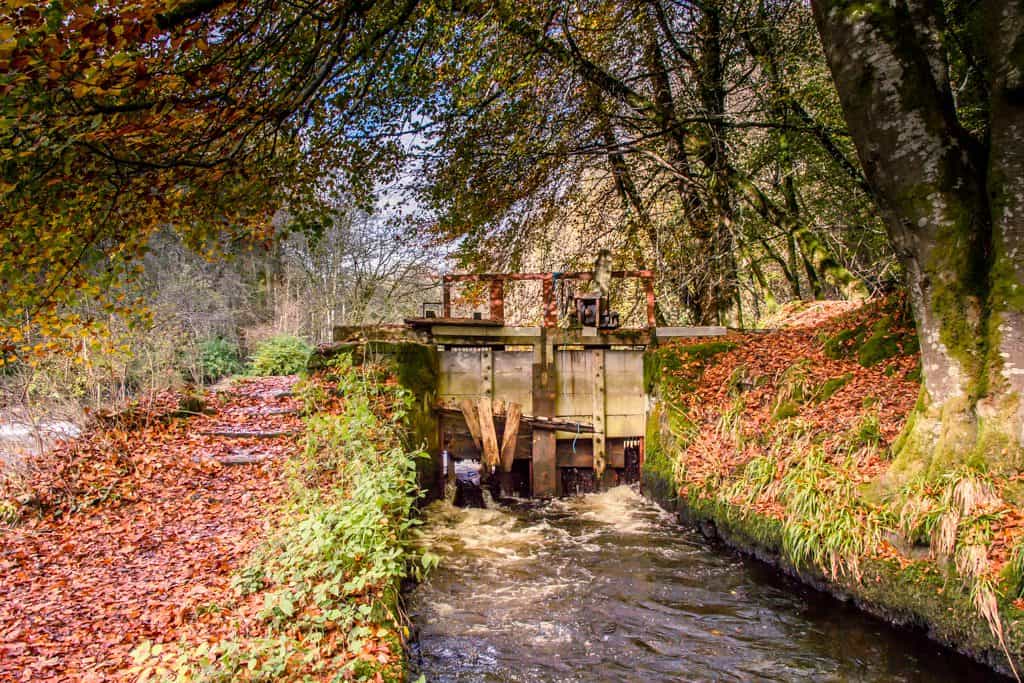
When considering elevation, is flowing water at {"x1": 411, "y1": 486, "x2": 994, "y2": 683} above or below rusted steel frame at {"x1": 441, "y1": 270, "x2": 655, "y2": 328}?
below

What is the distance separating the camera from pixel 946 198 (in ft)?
16.2

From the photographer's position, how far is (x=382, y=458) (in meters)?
6.17

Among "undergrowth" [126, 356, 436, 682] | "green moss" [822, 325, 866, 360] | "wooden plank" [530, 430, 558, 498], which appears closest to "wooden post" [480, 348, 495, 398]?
"wooden plank" [530, 430, 558, 498]

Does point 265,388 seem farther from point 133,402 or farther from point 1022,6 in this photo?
point 1022,6

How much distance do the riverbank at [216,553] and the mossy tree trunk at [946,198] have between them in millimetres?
4291

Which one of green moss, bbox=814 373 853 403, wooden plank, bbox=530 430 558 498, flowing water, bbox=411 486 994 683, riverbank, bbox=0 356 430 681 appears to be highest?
green moss, bbox=814 373 853 403

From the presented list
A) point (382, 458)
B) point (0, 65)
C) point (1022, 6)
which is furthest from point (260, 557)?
point (1022, 6)

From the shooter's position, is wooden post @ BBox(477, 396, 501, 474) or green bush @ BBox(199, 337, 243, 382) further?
green bush @ BBox(199, 337, 243, 382)

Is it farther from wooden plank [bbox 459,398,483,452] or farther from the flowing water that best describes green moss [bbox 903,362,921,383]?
wooden plank [bbox 459,398,483,452]

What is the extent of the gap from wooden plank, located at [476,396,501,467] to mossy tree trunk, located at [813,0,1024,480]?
6.03 m

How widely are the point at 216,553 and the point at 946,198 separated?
20.0 ft

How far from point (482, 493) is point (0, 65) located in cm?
859

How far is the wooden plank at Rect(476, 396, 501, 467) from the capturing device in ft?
33.5

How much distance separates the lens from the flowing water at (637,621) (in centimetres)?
453
